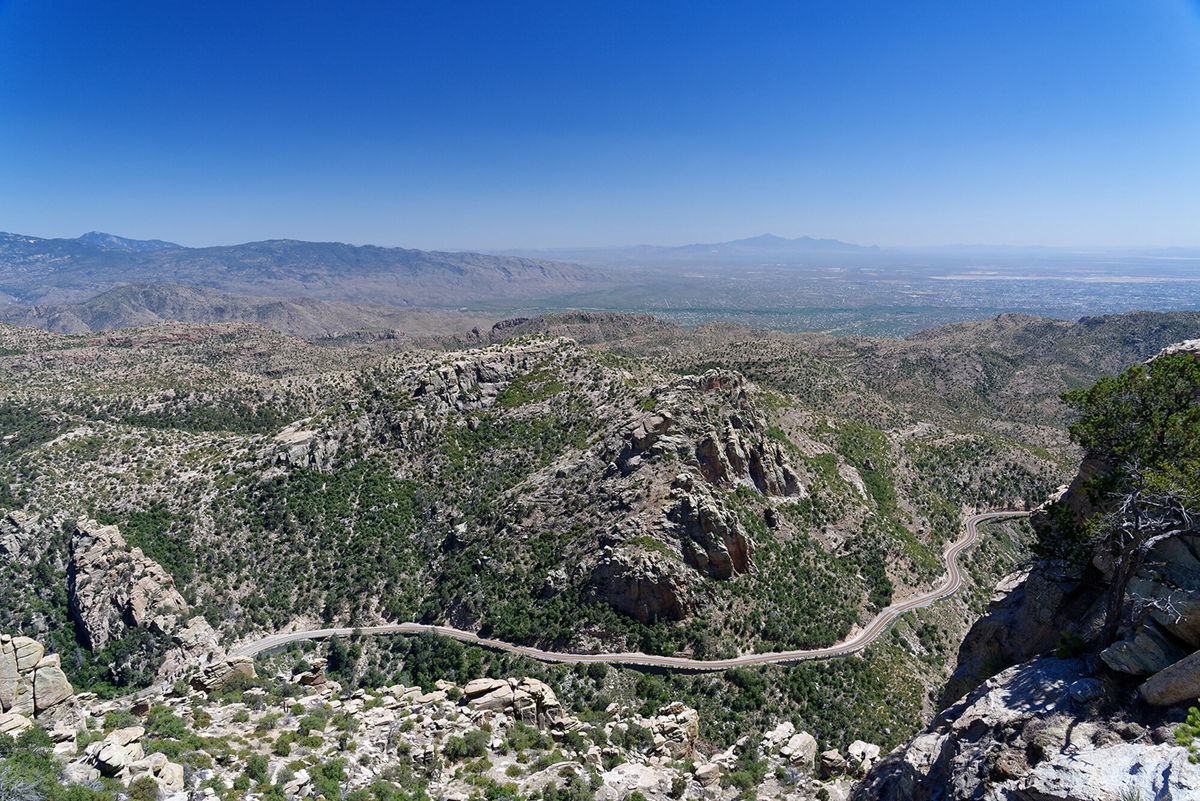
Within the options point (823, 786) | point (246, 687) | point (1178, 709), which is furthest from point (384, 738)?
point (1178, 709)

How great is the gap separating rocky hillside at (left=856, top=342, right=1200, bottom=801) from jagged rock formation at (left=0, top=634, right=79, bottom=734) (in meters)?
42.0

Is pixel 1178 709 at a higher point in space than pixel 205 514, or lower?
higher

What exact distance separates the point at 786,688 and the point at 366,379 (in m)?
116

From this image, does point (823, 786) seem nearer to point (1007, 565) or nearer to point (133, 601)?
point (1007, 565)

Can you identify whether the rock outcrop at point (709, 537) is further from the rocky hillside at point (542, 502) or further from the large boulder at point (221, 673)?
the large boulder at point (221, 673)

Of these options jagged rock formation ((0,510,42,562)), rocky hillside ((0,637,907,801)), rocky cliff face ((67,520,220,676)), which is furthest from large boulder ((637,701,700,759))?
jagged rock formation ((0,510,42,562))

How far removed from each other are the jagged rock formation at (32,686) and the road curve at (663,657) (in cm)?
3446

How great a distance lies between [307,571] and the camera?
75.0 m

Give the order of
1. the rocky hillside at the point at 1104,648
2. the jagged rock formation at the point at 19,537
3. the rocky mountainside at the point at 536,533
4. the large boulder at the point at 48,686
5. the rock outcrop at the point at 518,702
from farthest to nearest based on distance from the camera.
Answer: the jagged rock formation at the point at 19,537
the rocky mountainside at the point at 536,533
the rock outcrop at the point at 518,702
the large boulder at the point at 48,686
the rocky hillside at the point at 1104,648

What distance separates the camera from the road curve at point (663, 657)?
191ft

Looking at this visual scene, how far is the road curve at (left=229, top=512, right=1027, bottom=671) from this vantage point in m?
58.1

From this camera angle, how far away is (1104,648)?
20.3m

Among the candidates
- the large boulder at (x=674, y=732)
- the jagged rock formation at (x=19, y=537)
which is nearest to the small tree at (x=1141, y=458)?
the large boulder at (x=674, y=732)

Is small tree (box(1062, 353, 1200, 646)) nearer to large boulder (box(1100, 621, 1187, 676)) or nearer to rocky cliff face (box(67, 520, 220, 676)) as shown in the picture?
large boulder (box(1100, 621, 1187, 676))
